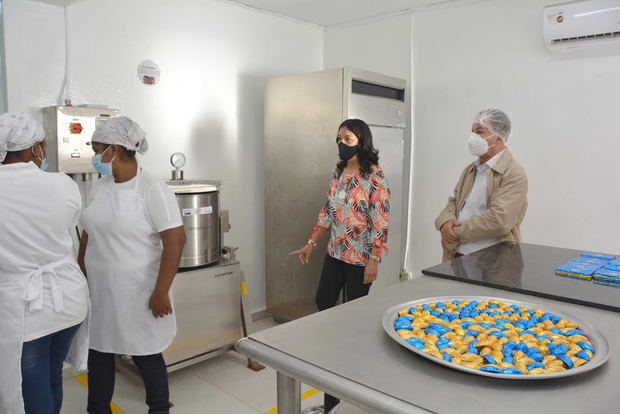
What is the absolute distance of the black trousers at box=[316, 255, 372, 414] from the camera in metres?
2.37

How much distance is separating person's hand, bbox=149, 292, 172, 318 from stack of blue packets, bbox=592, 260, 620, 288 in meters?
1.53

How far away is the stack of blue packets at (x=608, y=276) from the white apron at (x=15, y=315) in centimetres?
177

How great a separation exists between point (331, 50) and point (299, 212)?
1.56 meters

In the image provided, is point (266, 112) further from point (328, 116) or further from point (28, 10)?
point (28, 10)

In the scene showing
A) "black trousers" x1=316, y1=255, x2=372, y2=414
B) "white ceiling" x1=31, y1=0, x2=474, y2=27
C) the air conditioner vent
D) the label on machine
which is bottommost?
"black trousers" x1=316, y1=255, x2=372, y2=414

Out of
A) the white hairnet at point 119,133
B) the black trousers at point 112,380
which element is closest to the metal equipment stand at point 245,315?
the black trousers at point 112,380

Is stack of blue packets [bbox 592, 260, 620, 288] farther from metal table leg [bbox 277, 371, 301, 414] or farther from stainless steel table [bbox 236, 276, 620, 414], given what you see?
metal table leg [bbox 277, 371, 301, 414]

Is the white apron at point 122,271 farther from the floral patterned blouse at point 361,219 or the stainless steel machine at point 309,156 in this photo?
the stainless steel machine at point 309,156

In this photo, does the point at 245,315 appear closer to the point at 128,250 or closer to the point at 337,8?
the point at 128,250

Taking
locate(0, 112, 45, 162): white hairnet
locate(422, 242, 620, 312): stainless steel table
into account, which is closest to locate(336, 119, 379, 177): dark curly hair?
→ locate(422, 242, 620, 312): stainless steel table

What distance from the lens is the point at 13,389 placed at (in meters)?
1.52

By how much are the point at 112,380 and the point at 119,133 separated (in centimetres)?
103

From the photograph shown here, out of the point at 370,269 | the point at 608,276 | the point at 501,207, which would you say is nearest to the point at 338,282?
the point at 370,269

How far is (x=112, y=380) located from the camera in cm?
198
